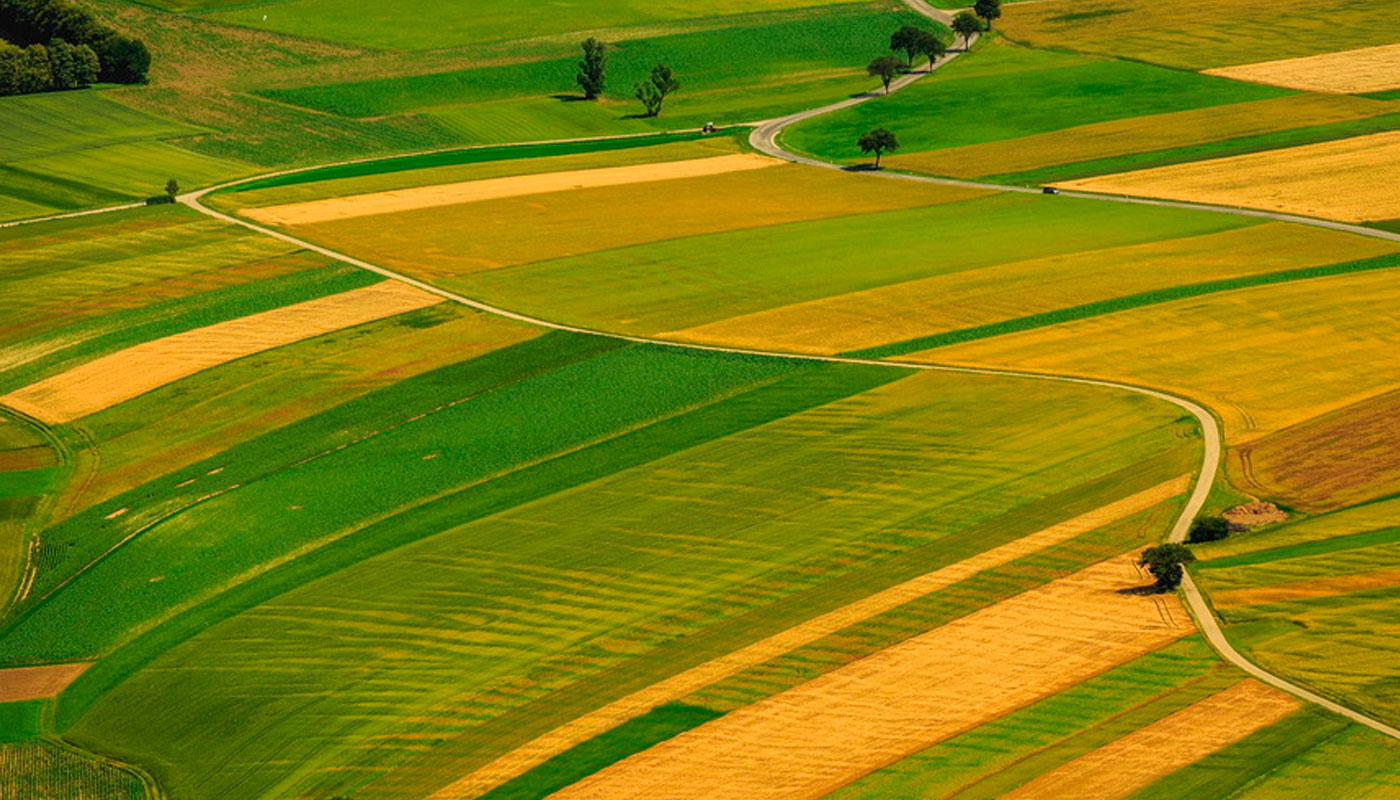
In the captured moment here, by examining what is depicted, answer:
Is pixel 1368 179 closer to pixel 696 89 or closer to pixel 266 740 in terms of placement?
pixel 696 89

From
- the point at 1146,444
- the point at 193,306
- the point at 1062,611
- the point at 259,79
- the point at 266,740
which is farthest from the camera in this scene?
the point at 259,79

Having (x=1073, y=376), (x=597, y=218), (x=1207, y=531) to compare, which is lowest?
(x=1207, y=531)

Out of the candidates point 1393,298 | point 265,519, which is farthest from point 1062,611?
point 1393,298

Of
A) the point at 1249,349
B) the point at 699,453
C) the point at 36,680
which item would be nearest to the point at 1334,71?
the point at 1249,349

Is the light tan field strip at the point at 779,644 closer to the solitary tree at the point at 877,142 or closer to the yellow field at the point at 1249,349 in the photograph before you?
the yellow field at the point at 1249,349

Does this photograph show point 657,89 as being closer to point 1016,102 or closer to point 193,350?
point 1016,102

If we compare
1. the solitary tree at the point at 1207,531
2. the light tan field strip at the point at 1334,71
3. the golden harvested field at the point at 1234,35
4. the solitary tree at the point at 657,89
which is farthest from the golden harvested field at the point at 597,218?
the solitary tree at the point at 1207,531
